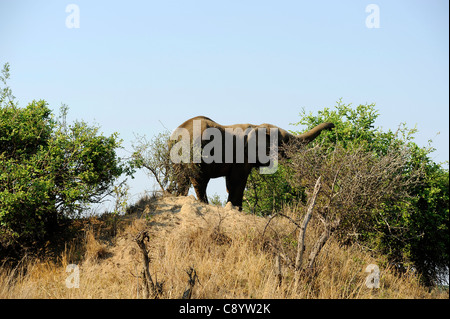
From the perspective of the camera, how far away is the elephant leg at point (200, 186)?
16131mm

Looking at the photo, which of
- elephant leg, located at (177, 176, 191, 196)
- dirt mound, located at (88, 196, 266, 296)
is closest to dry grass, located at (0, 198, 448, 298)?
dirt mound, located at (88, 196, 266, 296)

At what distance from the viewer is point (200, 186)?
53.3ft

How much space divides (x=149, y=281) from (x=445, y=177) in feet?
49.4

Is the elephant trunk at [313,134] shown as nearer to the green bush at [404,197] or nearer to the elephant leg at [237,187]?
the green bush at [404,197]

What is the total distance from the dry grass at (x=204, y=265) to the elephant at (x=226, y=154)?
1692 mm

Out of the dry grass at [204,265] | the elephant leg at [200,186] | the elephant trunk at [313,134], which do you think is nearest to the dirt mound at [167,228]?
the dry grass at [204,265]

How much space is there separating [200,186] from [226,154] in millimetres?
1653

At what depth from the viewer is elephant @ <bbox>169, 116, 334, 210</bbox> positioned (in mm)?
16188

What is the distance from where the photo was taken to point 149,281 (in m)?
9.70

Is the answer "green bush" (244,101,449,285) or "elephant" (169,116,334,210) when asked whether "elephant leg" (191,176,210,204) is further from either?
"green bush" (244,101,449,285)

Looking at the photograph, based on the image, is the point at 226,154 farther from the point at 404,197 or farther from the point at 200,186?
the point at 404,197

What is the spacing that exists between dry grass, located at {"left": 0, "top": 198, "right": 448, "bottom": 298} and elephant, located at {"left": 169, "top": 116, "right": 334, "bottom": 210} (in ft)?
5.55

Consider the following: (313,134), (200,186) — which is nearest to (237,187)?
(200,186)
